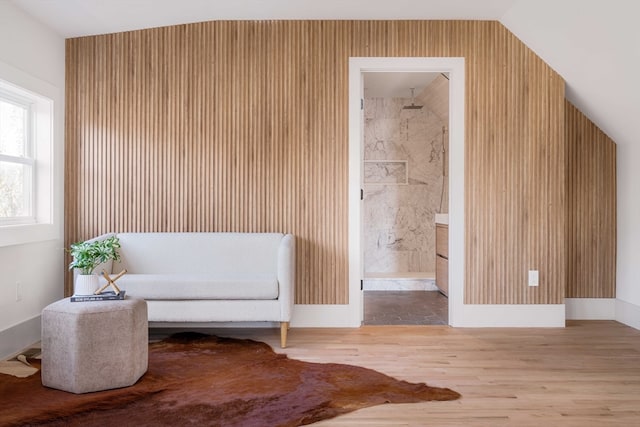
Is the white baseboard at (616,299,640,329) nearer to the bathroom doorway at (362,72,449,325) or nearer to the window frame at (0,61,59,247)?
the bathroom doorway at (362,72,449,325)

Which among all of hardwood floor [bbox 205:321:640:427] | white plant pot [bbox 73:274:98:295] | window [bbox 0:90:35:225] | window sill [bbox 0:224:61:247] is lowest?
hardwood floor [bbox 205:321:640:427]

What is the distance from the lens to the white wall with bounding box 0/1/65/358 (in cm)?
316

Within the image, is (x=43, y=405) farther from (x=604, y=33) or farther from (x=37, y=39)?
(x=604, y=33)

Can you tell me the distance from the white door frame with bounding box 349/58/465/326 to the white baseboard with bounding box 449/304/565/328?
8 centimetres

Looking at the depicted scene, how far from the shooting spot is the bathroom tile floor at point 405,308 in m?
4.15

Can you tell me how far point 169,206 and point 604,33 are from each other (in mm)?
3420

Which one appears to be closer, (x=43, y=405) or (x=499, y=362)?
(x=43, y=405)

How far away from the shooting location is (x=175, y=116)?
395 cm

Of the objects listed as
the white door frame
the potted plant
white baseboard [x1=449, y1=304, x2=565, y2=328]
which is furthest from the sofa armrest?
white baseboard [x1=449, y1=304, x2=565, y2=328]

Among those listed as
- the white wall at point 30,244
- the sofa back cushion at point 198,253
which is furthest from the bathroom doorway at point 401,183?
the white wall at point 30,244

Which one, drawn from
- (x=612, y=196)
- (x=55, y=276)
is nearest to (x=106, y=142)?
(x=55, y=276)

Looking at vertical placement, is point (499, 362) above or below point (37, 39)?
below

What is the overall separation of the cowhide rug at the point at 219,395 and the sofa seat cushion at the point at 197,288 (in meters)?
0.41

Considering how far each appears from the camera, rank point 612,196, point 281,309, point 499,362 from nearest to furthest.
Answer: point 499,362, point 281,309, point 612,196
